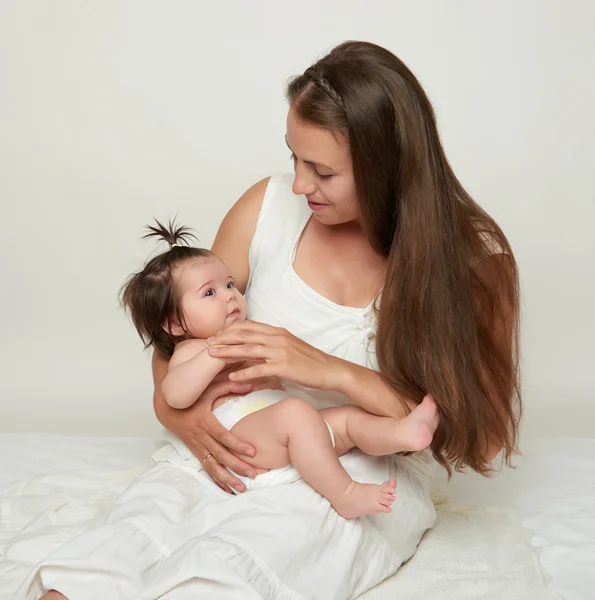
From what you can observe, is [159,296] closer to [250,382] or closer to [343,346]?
[250,382]

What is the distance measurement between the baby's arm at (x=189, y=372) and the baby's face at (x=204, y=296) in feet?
0.17

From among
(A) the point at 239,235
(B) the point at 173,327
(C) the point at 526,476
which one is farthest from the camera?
(C) the point at 526,476

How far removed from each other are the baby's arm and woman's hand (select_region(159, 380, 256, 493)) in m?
0.04

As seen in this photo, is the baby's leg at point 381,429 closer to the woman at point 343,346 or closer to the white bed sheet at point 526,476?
the woman at point 343,346

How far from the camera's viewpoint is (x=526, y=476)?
147 inches

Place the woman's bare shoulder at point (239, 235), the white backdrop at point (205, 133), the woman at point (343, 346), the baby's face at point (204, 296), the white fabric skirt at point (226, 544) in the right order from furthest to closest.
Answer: the white backdrop at point (205, 133)
the woman's bare shoulder at point (239, 235)
the baby's face at point (204, 296)
the woman at point (343, 346)
the white fabric skirt at point (226, 544)

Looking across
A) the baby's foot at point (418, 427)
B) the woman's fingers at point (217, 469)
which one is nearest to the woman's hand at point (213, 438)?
the woman's fingers at point (217, 469)

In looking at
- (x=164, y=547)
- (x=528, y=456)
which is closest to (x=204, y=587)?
(x=164, y=547)

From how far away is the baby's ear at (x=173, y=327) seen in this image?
10.3 ft

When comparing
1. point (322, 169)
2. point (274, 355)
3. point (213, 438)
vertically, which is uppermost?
point (322, 169)

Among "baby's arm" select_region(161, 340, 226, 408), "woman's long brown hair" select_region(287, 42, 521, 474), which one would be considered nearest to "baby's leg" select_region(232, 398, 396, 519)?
"baby's arm" select_region(161, 340, 226, 408)

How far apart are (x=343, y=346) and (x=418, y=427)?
1.40ft

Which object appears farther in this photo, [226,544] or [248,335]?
[248,335]

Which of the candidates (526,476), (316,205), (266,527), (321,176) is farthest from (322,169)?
(526,476)
